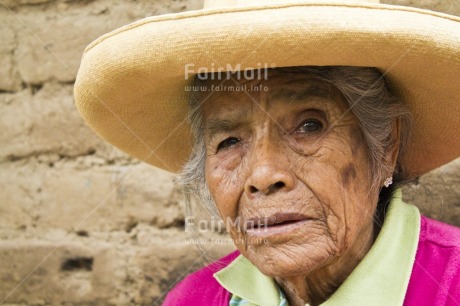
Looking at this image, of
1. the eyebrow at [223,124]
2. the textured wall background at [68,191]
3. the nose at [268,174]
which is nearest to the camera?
the nose at [268,174]

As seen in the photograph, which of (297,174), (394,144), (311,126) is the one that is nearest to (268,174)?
(297,174)

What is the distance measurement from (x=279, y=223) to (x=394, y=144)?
1.48ft

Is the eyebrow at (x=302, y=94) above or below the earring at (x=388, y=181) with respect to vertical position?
above

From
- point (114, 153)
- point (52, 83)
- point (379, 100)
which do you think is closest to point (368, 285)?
point (379, 100)

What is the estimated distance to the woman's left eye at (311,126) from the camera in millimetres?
1752

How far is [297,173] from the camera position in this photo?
1704 mm

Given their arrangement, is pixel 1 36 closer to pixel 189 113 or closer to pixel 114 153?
pixel 114 153

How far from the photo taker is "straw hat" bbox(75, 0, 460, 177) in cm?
144

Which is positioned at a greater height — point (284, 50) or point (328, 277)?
point (284, 50)

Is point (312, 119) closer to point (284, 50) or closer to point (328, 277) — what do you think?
point (284, 50)

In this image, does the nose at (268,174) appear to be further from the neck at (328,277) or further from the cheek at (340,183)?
the neck at (328,277)

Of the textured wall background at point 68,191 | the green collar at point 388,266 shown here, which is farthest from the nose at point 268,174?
the textured wall background at point 68,191

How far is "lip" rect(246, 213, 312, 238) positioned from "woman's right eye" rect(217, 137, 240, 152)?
257 mm

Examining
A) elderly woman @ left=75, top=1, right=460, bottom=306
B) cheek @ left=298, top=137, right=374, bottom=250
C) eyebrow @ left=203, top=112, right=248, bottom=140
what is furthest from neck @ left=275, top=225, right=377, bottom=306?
eyebrow @ left=203, top=112, right=248, bottom=140
